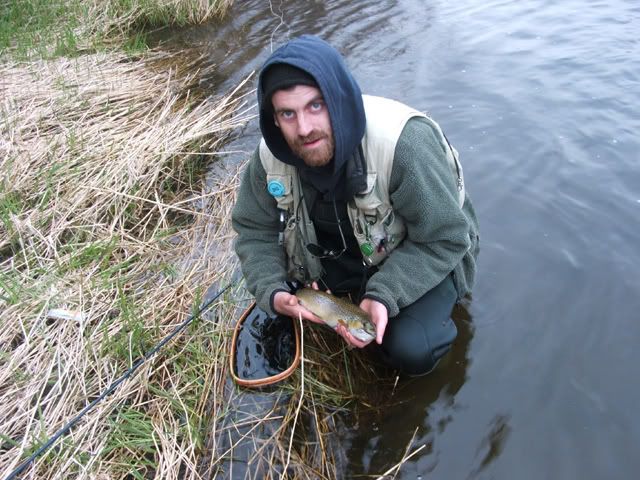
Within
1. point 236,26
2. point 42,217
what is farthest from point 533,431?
point 236,26

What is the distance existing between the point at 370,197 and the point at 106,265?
2.54 meters

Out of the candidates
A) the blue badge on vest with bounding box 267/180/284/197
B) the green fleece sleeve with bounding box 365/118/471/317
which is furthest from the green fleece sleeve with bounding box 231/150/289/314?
the green fleece sleeve with bounding box 365/118/471/317

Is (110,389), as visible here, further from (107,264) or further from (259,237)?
(107,264)

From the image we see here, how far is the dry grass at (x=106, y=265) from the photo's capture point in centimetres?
321

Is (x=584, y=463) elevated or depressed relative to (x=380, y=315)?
depressed

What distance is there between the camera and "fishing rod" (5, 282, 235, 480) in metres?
2.90

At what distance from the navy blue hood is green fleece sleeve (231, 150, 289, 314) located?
411 mm

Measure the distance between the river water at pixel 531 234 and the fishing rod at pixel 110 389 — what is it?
133 centimetres

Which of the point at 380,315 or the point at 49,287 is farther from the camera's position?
the point at 49,287

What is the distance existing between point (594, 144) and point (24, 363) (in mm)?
5446

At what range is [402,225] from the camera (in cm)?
335

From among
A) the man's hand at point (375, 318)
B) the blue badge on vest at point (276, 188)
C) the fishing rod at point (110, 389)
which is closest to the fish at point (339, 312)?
the man's hand at point (375, 318)

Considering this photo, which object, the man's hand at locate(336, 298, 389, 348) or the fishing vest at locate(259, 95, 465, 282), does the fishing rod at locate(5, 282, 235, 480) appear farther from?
the man's hand at locate(336, 298, 389, 348)

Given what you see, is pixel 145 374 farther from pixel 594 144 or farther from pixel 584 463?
pixel 594 144
